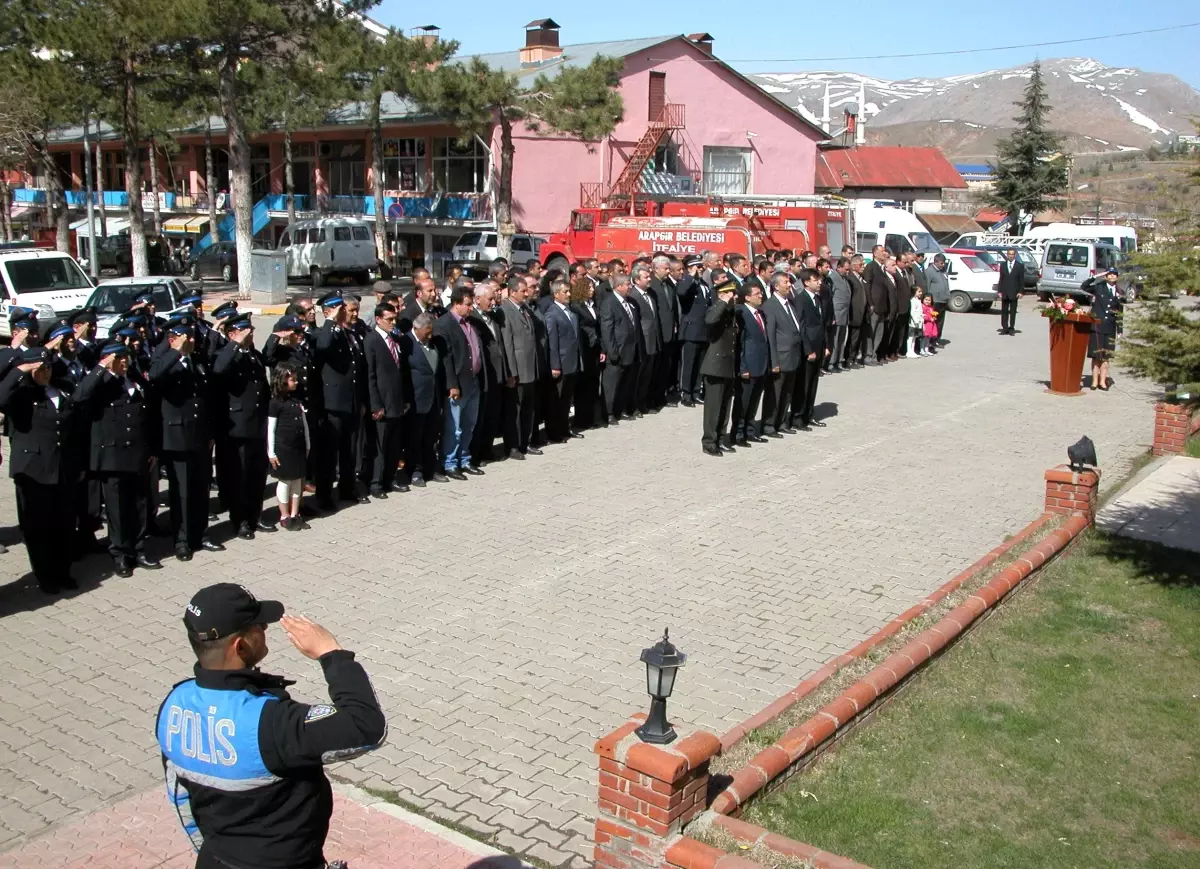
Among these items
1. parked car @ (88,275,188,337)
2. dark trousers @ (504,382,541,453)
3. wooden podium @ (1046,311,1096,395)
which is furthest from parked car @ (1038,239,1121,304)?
dark trousers @ (504,382,541,453)

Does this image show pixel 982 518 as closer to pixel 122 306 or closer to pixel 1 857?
pixel 1 857

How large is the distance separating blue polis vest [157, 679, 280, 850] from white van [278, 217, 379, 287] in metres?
33.7

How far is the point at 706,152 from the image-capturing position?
44625mm

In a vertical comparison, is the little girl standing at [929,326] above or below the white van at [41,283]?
below

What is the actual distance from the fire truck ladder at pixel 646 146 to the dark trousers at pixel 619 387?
86.0 feet

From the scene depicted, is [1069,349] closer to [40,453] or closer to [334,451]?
[334,451]

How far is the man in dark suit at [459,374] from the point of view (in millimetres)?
11273

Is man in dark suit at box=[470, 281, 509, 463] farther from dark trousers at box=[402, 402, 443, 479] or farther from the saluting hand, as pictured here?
the saluting hand

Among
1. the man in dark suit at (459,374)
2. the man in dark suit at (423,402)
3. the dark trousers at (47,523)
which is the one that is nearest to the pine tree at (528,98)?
the man in dark suit at (459,374)

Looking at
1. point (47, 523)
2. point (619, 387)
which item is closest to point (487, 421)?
point (619, 387)

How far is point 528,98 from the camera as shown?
35000 millimetres

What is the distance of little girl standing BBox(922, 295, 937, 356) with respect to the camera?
71.8 ft

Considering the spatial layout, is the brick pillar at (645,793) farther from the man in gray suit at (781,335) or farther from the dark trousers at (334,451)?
the man in gray suit at (781,335)

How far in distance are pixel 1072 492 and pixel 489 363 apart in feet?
18.4
